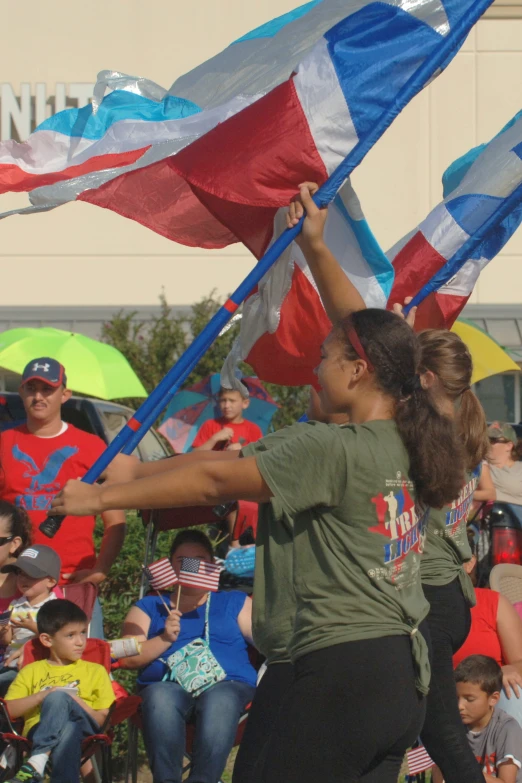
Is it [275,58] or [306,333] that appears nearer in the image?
[275,58]

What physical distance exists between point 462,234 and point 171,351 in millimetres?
10052

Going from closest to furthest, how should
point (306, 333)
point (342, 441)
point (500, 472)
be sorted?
point (342, 441)
point (306, 333)
point (500, 472)

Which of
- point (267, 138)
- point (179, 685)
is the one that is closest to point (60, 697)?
point (179, 685)

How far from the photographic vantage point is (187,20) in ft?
69.6

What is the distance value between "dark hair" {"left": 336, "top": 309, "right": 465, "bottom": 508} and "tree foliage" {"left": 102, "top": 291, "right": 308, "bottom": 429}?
10413 millimetres

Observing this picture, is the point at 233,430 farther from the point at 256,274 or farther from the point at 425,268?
the point at 256,274

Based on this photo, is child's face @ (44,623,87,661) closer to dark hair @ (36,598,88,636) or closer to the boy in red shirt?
dark hair @ (36,598,88,636)

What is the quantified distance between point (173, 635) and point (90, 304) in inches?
654

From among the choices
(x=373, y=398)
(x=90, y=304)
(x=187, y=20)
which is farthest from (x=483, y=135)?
(x=373, y=398)

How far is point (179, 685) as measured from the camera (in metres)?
5.23

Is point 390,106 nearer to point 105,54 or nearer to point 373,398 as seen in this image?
point 373,398

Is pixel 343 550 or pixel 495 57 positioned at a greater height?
pixel 495 57

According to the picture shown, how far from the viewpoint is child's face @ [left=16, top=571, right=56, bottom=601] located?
17.5 feet

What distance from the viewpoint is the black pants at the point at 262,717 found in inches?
126
